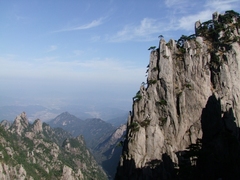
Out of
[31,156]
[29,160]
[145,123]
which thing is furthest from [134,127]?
[31,156]

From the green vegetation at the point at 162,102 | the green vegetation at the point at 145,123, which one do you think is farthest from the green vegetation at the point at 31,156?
the green vegetation at the point at 162,102

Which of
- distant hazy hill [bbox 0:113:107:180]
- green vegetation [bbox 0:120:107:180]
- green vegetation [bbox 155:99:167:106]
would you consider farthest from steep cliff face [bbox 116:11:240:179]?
green vegetation [bbox 0:120:107:180]

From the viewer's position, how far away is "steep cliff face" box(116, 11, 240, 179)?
5041 centimetres

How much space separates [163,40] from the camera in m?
61.0

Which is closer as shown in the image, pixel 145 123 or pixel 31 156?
pixel 145 123

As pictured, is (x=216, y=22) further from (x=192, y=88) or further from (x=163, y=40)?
(x=192, y=88)

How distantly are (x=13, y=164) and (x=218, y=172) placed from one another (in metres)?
114

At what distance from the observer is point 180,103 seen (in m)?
55.0

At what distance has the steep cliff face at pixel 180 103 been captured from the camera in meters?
50.4

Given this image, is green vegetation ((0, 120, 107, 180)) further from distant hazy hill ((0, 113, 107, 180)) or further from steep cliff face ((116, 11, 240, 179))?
steep cliff face ((116, 11, 240, 179))

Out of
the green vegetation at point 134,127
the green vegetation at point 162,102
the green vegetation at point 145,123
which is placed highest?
the green vegetation at point 162,102

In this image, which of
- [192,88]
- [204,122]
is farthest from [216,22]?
[204,122]

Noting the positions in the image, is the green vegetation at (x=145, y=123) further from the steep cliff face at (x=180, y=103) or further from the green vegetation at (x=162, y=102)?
the green vegetation at (x=162, y=102)

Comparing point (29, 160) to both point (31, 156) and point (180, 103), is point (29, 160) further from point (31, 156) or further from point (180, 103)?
point (180, 103)
